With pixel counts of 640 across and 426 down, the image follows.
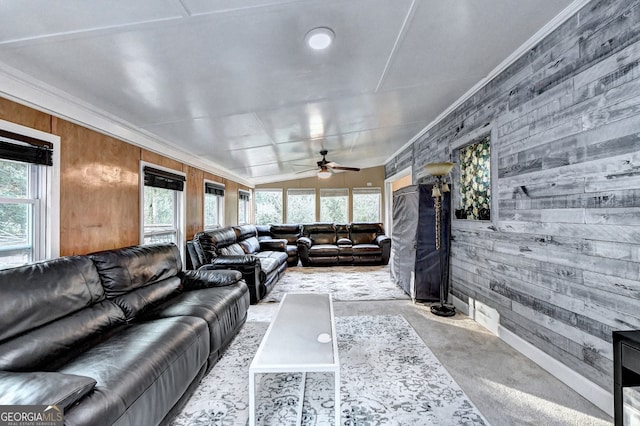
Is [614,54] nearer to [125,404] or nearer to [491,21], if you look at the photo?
[491,21]

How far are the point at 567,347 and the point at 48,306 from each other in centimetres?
353

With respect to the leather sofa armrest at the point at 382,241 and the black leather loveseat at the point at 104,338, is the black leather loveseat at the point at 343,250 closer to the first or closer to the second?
the leather sofa armrest at the point at 382,241

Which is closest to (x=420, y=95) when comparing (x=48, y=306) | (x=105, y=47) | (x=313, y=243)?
(x=105, y=47)

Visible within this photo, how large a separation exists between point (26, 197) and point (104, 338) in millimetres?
1313

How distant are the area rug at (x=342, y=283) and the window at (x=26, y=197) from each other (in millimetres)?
2555

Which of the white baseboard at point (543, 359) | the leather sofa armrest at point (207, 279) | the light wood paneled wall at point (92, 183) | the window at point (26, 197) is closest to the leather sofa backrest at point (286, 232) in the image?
the light wood paneled wall at point (92, 183)

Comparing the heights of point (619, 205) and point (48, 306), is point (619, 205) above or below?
above

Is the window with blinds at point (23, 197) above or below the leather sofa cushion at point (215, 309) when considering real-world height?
above

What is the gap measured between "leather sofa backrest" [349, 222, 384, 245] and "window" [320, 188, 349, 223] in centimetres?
97

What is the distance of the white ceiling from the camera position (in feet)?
5.22

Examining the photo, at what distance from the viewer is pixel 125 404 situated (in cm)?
128

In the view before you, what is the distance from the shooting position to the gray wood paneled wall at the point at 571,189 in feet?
5.44

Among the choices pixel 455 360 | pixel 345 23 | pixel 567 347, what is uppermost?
pixel 345 23

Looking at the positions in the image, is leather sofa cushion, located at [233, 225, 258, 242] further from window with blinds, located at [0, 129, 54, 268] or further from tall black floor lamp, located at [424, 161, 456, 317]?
tall black floor lamp, located at [424, 161, 456, 317]
